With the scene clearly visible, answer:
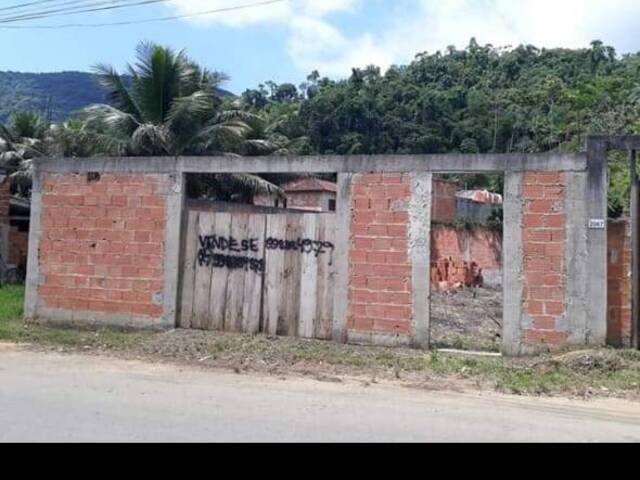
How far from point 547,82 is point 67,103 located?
81.5 metres

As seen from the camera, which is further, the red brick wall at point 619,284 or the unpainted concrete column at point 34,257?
the unpainted concrete column at point 34,257

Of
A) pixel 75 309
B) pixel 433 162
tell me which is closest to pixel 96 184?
pixel 75 309

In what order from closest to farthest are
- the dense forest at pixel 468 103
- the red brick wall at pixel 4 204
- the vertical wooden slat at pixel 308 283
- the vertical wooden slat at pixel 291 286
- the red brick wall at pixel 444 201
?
1. the vertical wooden slat at pixel 308 283
2. the vertical wooden slat at pixel 291 286
3. the red brick wall at pixel 4 204
4. the red brick wall at pixel 444 201
5. the dense forest at pixel 468 103

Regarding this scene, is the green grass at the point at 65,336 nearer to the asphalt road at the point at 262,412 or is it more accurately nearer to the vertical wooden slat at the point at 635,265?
the asphalt road at the point at 262,412

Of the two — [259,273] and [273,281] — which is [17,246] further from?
[273,281]

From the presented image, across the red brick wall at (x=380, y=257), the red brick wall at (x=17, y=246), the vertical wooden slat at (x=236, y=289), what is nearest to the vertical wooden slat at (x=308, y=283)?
the red brick wall at (x=380, y=257)

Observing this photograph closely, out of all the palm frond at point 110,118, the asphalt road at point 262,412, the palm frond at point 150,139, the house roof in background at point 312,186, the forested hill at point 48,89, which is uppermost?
the forested hill at point 48,89

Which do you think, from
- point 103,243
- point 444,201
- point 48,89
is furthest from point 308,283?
point 48,89

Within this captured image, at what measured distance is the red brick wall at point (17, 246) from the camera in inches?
849

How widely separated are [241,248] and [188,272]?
1.02 m

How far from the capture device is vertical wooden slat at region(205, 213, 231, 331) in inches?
469

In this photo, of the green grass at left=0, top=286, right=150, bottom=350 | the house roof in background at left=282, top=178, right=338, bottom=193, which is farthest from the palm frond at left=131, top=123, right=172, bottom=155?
the house roof in background at left=282, top=178, right=338, bottom=193

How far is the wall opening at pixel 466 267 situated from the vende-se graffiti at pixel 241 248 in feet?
7.80
